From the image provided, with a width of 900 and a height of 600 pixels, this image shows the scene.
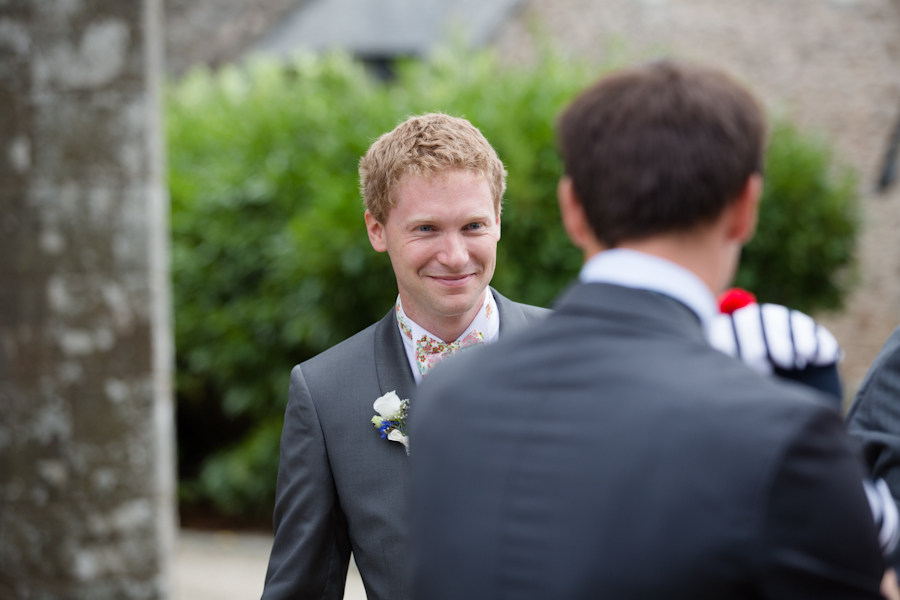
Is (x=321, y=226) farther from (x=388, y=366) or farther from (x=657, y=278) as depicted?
(x=657, y=278)

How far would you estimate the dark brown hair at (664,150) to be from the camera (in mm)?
1217

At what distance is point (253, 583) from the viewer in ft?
22.2

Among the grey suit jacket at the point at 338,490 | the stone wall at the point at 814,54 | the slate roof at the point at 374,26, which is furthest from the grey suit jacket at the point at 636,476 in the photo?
the slate roof at the point at 374,26

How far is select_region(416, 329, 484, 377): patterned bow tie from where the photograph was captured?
224 centimetres

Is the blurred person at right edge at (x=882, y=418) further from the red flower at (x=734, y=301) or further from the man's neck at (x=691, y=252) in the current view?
the man's neck at (x=691, y=252)

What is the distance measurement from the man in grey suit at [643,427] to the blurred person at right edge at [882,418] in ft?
2.56

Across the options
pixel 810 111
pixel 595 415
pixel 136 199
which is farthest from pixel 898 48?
pixel 595 415

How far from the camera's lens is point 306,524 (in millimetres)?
2090

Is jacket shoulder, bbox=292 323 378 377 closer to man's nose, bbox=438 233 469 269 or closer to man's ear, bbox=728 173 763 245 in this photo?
man's nose, bbox=438 233 469 269

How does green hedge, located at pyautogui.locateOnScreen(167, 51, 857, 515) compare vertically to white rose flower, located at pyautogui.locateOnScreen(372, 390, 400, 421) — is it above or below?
above

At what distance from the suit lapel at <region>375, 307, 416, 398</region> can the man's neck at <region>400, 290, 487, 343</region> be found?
3.2 inches

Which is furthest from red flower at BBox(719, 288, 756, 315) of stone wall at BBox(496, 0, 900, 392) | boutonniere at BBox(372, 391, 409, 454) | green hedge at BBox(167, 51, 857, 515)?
stone wall at BBox(496, 0, 900, 392)

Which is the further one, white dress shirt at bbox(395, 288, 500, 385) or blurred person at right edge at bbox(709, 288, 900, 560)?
white dress shirt at bbox(395, 288, 500, 385)

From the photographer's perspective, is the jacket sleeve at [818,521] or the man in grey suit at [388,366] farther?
the man in grey suit at [388,366]
